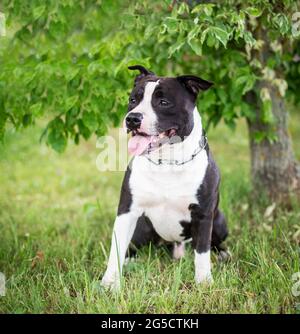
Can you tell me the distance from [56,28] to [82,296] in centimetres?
206

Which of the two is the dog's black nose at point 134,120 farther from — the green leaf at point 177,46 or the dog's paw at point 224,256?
the dog's paw at point 224,256

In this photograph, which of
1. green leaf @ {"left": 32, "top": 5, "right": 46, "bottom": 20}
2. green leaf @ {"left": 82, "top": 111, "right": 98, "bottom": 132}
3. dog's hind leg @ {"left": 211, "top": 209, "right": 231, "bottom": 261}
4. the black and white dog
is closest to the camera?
the black and white dog

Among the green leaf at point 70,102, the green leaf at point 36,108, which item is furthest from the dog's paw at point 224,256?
the green leaf at point 36,108

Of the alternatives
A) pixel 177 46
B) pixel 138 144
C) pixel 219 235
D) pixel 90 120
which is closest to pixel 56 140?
pixel 90 120

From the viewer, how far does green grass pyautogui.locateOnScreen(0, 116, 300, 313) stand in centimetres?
312

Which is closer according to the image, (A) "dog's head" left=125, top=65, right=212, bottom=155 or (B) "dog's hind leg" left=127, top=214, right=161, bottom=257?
(A) "dog's head" left=125, top=65, right=212, bottom=155

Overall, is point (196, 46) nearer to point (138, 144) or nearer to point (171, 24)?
point (171, 24)

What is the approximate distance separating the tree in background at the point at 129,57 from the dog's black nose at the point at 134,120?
2.07 ft

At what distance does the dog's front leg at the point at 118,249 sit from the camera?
3.39 m

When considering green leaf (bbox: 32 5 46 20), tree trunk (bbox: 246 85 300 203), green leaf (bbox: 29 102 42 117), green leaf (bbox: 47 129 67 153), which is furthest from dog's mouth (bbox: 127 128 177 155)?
tree trunk (bbox: 246 85 300 203)

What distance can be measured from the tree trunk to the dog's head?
1701 millimetres

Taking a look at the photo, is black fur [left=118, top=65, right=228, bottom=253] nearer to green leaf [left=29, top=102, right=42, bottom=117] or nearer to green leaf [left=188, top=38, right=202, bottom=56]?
green leaf [left=188, top=38, right=202, bottom=56]

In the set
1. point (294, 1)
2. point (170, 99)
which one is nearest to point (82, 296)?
point (170, 99)
